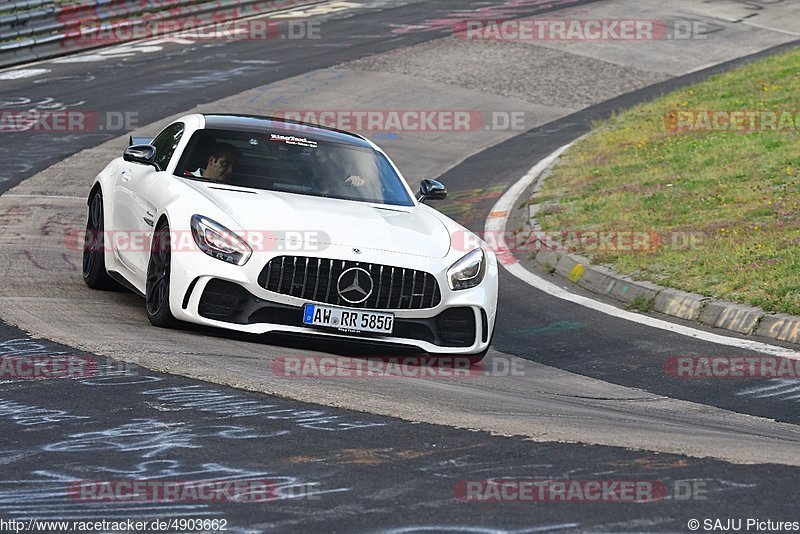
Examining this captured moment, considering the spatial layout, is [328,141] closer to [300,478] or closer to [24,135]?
[300,478]

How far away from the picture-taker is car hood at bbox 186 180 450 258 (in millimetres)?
8438

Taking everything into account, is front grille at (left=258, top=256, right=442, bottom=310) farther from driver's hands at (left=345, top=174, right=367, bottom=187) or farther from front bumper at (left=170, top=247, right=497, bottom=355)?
driver's hands at (left=345, top=174, right=367, bottom=187)

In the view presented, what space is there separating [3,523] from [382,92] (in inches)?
785

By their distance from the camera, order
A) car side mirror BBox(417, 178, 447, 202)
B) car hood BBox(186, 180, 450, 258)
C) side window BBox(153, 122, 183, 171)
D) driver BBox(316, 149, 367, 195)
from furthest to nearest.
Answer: car side mirror BBox(417, 178, 447, 202) < side window BBox(153, 122, 183, 171) < driver BBox(316, 149, 367, 195) < car hood BBox(186, 180, 450, 258)

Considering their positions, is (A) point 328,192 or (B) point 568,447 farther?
(A) point 328,192

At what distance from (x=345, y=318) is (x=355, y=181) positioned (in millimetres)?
1708

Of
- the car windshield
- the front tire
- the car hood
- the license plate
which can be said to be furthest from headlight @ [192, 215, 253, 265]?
the car windshield

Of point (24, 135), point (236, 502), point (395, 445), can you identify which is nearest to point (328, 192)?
point (395, 445)

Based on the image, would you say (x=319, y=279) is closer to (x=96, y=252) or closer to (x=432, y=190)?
(x=432, y=190)

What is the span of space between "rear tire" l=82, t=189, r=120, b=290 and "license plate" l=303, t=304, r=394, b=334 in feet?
8.31

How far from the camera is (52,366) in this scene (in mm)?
7176

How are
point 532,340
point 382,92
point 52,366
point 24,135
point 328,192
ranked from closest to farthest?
point 52,366 → point 328,192 → point 532,340 → point 24,135 → point 382,92

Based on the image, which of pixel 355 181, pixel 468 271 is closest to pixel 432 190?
pixel 355 181

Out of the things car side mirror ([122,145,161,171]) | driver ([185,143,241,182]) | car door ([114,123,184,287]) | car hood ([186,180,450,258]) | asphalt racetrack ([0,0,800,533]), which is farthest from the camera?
car side mirror ([122,145,161,171])
